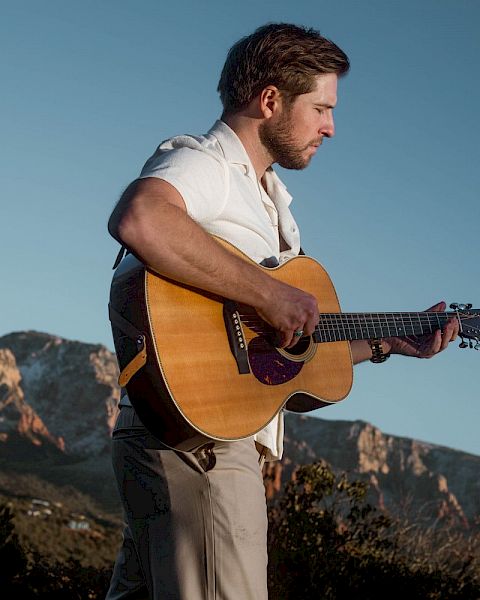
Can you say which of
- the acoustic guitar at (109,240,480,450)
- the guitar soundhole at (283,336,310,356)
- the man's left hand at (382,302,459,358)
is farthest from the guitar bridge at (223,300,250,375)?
the man's left hand at (382,302,459,358)

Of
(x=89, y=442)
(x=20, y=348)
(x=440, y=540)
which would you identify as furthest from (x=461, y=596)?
(x=20, y=348)

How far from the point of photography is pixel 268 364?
2.96 m

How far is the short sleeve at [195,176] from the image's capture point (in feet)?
8.82

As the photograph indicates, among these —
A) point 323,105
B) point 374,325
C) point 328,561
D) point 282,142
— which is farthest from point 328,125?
point 328,561

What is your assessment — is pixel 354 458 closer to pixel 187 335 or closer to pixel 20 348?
A: pixel 20 348

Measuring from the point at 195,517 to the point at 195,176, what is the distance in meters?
1.04

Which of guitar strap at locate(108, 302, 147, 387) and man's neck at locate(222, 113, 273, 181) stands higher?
man's neck at locate(222, 113, 273, 181)

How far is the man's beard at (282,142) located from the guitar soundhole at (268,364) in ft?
2.37

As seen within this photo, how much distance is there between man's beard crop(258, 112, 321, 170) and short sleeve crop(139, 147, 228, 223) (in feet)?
1.16

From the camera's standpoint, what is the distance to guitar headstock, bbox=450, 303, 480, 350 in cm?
394

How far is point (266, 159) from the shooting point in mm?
3230

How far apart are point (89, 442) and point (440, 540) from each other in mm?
44864

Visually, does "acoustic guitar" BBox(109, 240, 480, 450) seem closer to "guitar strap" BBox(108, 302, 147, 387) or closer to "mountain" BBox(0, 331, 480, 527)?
"guitar strap" BBox(108, 302, 147, 387)

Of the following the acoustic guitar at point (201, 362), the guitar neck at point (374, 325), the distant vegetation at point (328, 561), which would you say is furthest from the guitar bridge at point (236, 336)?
the distant vegetation at point (328, 561)
